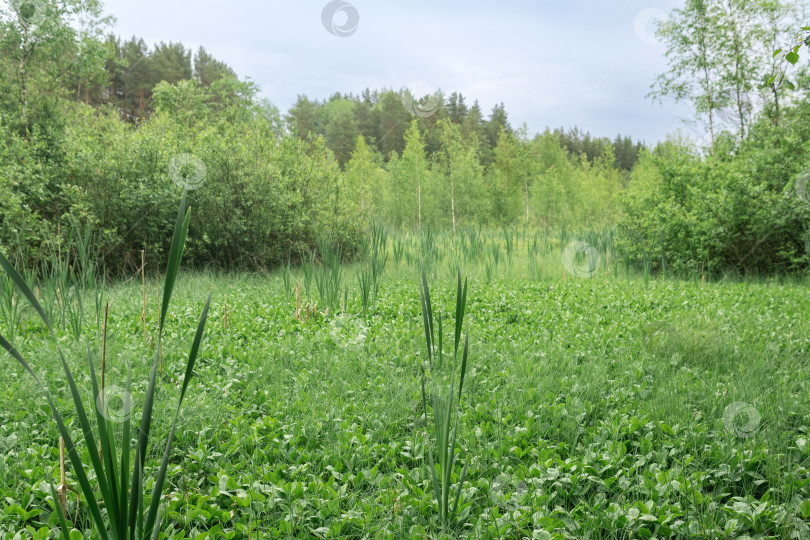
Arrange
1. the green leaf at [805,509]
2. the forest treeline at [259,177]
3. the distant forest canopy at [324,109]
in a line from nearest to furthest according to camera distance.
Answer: the green leaf at [805,509] → the forest treeline at [259,177] → the distant forest canopy at [324,109]

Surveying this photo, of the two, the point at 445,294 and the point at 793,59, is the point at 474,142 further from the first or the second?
the point at 793,59

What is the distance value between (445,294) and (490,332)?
1741mm

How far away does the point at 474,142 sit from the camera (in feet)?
77.4

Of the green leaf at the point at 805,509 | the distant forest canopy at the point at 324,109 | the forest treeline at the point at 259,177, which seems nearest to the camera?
the green leaf at the point at 805,509

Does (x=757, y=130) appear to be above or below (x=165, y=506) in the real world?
above

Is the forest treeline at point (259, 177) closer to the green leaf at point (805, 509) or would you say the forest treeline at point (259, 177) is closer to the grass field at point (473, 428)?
the grass field at point (473, 428)

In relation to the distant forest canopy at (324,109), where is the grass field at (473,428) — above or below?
below

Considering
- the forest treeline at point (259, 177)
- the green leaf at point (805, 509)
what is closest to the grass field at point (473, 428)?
the green leaf at point (805, 509)

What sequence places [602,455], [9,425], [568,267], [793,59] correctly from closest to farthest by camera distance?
[793,59] → [602,455] → [9,425] → [568,267]

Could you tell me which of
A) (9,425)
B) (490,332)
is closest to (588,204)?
(490,332)

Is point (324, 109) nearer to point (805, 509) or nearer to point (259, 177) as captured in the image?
point (259, 177)

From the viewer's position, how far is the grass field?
71.8 inches

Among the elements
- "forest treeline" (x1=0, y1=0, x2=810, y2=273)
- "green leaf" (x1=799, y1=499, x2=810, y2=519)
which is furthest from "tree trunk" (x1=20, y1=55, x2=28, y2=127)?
"green leaf" (x1=799, y1=499, x2=810, y2=519)

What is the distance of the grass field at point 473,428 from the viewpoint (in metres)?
1.82
